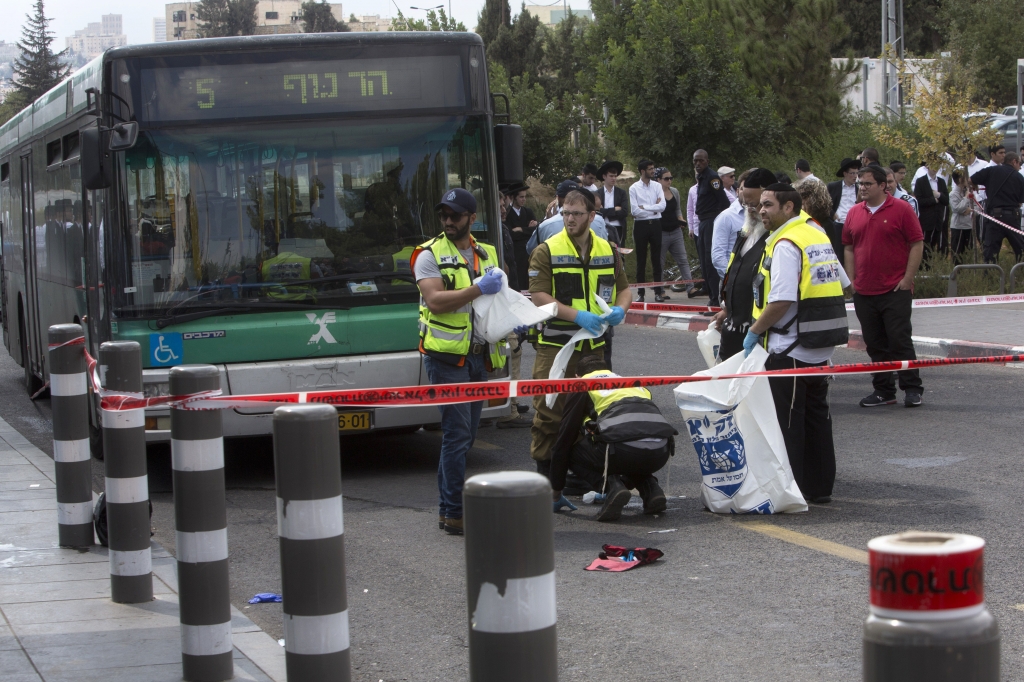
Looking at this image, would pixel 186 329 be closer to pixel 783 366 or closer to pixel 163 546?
pixel 163 546

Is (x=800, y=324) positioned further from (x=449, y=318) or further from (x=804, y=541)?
(x=449, y=318)

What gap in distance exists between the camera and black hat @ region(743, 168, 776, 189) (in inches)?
315

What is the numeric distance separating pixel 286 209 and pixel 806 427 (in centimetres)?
373

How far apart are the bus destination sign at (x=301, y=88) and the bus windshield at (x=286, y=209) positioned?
4.9 inches

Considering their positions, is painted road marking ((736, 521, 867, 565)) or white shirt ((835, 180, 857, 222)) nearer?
painted road marking ((736, 521, 867, 565))

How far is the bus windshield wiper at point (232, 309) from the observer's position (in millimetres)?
8328

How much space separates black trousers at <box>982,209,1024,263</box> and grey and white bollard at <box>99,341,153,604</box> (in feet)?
50.6

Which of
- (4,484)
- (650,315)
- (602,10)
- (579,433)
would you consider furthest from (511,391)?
(602,10)

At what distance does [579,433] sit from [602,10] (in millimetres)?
29490

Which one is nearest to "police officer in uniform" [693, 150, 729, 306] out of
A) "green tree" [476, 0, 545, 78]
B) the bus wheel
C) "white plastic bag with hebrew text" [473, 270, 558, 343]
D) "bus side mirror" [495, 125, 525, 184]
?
"bus side mirror" [495, 125, 525, 184]

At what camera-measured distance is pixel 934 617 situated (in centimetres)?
201

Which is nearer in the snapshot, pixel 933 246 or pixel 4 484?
pixel 4 484

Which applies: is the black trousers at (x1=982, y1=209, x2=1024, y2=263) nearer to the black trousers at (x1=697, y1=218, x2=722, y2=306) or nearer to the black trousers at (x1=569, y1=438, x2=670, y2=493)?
the black trousers at (x1=697, y1=218, x2=722, y2=306)

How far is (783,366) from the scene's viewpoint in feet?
23.4
